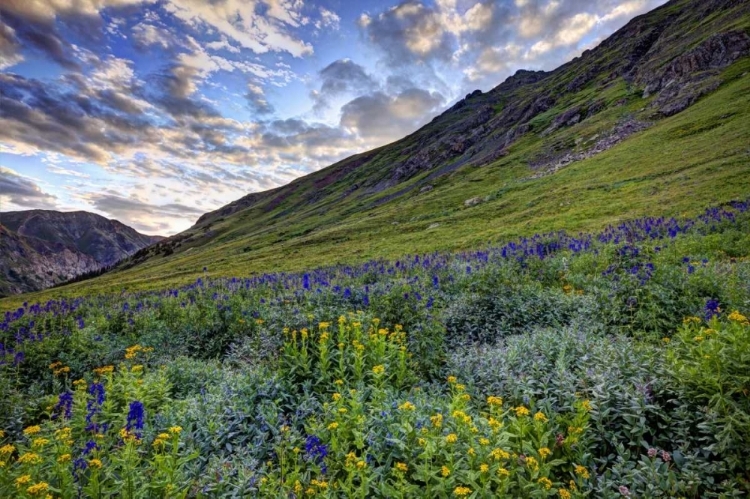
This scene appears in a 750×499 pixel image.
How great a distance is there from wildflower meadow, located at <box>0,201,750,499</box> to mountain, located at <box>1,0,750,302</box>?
21.4m

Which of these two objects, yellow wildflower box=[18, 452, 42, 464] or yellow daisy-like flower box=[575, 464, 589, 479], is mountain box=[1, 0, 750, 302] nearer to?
yellow daisy-like flower box=[575, 464, 589, 479]

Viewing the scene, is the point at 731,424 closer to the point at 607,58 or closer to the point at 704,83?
the point at 704,83

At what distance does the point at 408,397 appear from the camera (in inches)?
217

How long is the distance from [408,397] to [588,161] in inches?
2224

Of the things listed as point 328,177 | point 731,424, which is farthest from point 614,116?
point 328,177

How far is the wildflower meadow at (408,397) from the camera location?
360 centimetres

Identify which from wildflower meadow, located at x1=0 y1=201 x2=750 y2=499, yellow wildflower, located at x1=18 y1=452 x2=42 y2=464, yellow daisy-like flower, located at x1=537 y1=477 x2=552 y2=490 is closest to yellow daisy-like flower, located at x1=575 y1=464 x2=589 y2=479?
wildflower meadow, located at x1=0 y1=201 x2=750 y2=499

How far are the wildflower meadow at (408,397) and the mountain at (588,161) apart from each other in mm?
21428

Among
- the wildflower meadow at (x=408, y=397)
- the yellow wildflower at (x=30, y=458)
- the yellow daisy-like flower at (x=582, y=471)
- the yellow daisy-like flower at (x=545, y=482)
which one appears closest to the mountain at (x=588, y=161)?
the wildflower meadow at (x=408, y=397)

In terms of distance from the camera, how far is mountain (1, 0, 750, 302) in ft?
Result: 106

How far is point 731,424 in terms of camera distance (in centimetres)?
356

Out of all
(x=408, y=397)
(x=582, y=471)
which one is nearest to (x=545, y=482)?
(x=582, y=471)

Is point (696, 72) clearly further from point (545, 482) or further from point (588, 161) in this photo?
point (545, 482)

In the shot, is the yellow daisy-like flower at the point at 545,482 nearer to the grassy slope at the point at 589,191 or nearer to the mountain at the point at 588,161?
the grassy slope at the point at 589,191
